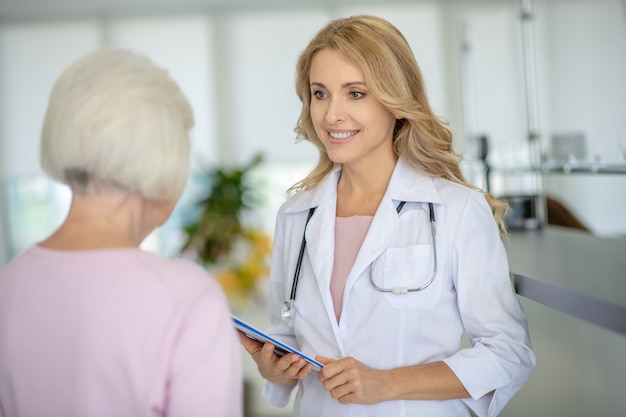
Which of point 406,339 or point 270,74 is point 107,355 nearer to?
point 406,339

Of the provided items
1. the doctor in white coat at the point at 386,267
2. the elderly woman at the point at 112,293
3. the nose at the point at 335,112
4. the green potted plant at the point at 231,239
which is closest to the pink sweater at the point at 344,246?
the doctor in white coat at the point at 386,267

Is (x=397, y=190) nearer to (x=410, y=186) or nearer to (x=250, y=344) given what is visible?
(x=410, y=186)

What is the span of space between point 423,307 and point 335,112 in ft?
1.57

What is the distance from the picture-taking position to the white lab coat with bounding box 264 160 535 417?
5.33 feet

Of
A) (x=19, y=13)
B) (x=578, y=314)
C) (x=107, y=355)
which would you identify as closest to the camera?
(x=107, y=355)

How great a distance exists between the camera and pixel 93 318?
1091 mm

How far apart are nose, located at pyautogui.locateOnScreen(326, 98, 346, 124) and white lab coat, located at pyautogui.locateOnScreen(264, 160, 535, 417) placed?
0.19m

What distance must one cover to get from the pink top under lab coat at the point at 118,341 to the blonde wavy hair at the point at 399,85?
82 centimetres

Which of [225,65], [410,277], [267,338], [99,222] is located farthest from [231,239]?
[99,222]

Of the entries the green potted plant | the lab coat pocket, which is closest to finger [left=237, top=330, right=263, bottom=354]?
the lab coat pocket

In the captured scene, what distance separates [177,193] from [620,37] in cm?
227

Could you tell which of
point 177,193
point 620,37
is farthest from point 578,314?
point 620,37

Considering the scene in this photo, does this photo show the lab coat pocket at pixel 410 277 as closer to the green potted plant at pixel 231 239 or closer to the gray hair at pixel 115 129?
the gray hair at pixel 115 129

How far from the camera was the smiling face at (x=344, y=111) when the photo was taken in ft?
5.90
